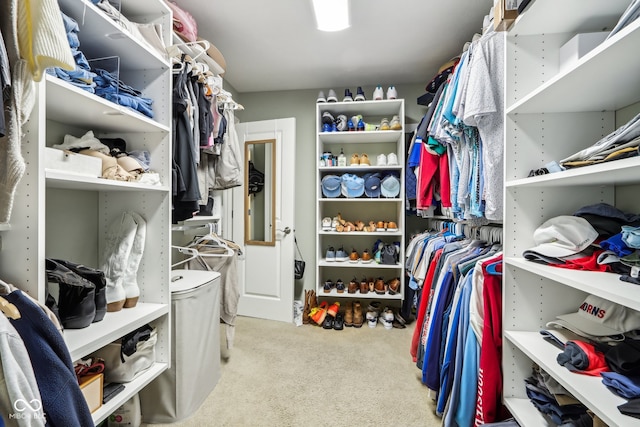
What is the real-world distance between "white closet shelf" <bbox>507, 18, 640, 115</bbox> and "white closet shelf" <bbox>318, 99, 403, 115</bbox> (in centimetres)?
178

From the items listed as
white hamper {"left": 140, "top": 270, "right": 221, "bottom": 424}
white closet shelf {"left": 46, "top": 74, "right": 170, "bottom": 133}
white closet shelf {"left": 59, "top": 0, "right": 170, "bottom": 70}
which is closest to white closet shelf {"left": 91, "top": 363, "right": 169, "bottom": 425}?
white hamper {"left": 140, "top": 270, "right": 221, "bottom": 424}

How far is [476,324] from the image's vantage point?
1160 millimetres

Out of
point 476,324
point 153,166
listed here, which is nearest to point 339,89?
point 153,166

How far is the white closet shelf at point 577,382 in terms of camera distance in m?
0.64

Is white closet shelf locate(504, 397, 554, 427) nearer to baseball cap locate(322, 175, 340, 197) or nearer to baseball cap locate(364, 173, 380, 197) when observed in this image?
baseball cap locate(364, 173, 380, 197)

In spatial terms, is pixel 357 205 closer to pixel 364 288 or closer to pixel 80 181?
pixel 364 288

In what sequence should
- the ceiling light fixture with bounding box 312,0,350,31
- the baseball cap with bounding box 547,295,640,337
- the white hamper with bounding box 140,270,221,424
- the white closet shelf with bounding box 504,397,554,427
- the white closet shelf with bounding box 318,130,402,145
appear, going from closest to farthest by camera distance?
the baseball cap with bounding box 547,295,640,337 → the white closet shelf with bounding box 504,397,554,427 → the white hamper with bounding box 140,270,221,424 → the ceiling light fixture with bounding box 312,0,350,31 → the white closet shelf with bounding box 318,130,402,145

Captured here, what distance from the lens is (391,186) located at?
2725 millimetres

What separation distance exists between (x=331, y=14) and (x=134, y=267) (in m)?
1.90

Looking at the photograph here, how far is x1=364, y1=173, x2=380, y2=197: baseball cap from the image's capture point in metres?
2.73

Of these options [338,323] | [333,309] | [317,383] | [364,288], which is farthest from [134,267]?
[364,288]

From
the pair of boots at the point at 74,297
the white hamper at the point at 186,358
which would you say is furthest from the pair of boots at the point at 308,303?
the pair of boots at the point at 74,297

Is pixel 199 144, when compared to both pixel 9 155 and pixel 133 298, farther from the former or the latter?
pixel 9 155

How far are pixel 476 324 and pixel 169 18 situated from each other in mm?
2017
